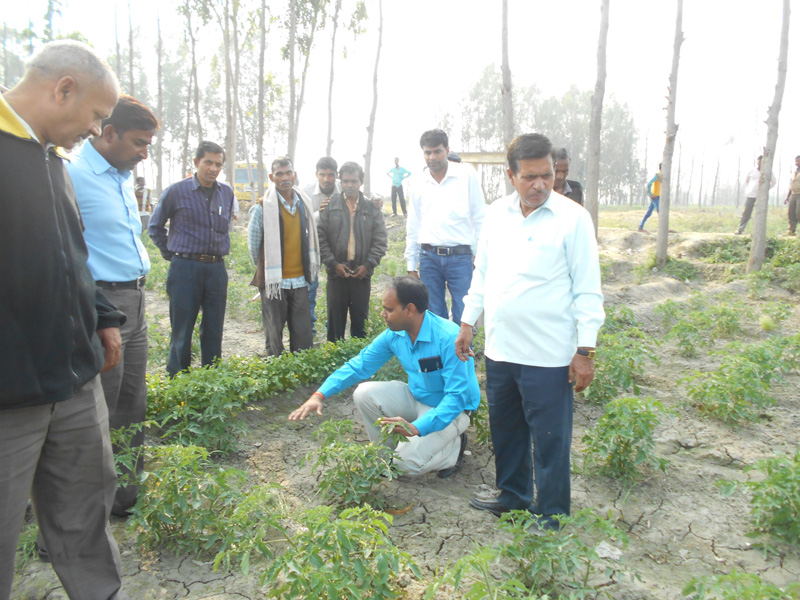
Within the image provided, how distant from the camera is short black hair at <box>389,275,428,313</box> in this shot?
3166 millimetres

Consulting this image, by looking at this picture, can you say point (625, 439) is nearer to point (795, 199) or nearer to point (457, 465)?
point (457, 465)

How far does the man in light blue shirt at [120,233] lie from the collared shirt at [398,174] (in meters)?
13.2

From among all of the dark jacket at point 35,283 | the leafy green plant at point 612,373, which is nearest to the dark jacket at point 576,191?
the leafy green plant at point 612,373

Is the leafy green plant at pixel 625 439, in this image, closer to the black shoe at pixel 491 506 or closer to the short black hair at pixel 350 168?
the black shoe at pixel 491 506

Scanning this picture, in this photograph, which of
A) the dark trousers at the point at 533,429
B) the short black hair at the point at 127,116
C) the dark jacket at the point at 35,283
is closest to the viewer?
the dark jacket at the point at 35,283

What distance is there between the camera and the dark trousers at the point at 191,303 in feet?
14.1

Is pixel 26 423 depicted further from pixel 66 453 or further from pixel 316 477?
pixel 316 477

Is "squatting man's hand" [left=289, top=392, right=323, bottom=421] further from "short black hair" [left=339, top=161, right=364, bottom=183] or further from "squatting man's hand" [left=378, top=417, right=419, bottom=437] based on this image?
"short black hair" [left=339, top=161, right=364, bottom=183]

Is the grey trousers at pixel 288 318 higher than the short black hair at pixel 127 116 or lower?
lower

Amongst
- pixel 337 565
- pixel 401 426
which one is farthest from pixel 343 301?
pixel 337 565

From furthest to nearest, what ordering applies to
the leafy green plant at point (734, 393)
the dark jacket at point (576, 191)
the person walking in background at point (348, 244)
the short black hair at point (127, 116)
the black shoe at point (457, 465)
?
1. the person walking in background at point (348, 244)
2. the dark jacket at point (576, 191)
3. the leafy green plant at point (734, 393)
4. the black shoe at point (457, 465)
5. the short black hair at point (127, 116)

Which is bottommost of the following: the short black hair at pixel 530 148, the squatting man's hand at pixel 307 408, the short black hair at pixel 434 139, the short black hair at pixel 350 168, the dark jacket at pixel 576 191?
the squatting man's hand at pixel 307 408

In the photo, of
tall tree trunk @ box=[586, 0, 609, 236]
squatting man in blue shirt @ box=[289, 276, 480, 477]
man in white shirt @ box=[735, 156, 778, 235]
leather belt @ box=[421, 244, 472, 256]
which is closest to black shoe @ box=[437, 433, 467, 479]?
squatting man in blue shirt @ box=[289, 276, 480, 477]

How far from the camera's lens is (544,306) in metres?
2.57
